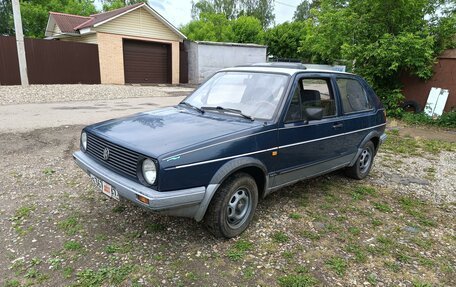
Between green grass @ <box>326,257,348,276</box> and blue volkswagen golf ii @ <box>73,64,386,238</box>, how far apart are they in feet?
3.05

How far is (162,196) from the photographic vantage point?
2713mm

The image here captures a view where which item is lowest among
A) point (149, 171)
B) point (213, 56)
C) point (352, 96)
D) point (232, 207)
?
point (232, 207)

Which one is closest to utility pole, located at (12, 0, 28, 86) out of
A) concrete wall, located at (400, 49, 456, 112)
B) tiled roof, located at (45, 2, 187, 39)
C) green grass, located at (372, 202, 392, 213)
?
tiled roof, located at (45, 2, 187, 39)

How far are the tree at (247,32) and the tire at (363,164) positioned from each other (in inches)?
1034

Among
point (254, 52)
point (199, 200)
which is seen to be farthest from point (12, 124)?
point (254, 52)

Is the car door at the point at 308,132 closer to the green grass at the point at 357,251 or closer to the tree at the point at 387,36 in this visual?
the green grass at the point at 357,251

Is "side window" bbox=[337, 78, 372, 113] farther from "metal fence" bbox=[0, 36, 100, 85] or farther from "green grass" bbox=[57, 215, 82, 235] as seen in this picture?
"metal fence" bbox=[0, 36, 100, 85]

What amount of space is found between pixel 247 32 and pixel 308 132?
2889 cm

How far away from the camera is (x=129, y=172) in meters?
2.98

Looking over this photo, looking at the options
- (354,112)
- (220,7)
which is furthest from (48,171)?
(220,7)

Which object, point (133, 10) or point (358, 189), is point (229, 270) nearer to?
point (358, 189)

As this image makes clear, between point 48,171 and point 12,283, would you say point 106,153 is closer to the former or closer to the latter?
point 12,283

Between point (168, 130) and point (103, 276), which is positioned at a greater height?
point (168, 130)

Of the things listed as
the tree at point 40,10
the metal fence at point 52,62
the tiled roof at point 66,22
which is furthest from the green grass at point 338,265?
the tree at point 40,10
